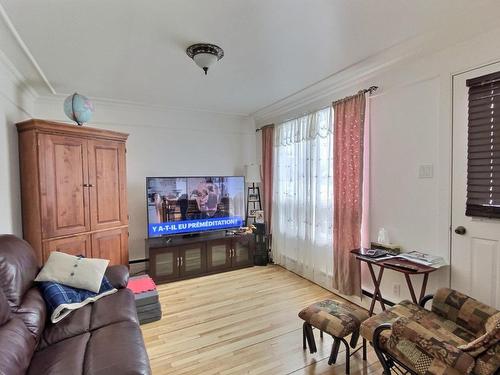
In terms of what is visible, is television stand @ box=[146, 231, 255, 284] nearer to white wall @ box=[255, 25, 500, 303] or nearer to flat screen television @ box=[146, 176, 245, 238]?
flat screen television @ box=[146, 176, 245, 238]

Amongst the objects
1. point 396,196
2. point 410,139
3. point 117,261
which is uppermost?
point 410,139

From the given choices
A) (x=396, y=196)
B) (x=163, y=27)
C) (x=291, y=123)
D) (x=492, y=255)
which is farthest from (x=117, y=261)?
(x=492, y=255)

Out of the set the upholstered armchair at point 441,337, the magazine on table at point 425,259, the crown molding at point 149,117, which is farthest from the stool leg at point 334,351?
the crown molding at point 149,117

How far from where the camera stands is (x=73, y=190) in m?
2.90

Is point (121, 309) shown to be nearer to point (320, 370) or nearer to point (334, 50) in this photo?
point (320, 370)

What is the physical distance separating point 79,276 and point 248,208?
2.98 meters

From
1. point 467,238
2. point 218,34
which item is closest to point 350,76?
point 218,34

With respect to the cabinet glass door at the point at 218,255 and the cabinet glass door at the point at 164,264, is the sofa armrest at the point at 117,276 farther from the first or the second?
the cabinet glass door at the point at 218,255

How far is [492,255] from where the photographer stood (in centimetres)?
193

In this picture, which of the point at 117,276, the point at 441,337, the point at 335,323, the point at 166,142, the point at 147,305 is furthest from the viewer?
the point at 166,142

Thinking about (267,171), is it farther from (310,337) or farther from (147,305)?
(310,337)

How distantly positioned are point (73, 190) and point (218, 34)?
7.21 ft

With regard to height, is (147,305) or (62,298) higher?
(62,298)

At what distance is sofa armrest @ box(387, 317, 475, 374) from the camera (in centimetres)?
123
